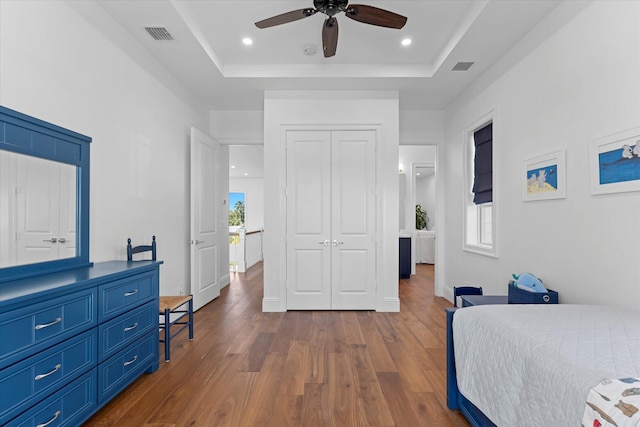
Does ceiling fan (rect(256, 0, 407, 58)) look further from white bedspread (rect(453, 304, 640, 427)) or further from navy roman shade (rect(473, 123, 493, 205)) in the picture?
→ white bedspread (rect(453, 304, 640, 427))

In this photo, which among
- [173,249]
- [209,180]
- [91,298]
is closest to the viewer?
[91,298]

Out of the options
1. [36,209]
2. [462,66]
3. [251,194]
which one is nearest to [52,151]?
[36,209]

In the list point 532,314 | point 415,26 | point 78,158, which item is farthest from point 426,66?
point 78,158

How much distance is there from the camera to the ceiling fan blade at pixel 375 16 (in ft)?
7.44

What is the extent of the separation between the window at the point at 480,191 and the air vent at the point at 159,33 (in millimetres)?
3296

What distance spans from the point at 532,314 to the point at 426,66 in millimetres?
3014

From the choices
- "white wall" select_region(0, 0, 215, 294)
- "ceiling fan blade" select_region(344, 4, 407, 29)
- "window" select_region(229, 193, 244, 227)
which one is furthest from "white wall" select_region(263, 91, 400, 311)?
"window" select_region(229, 193, 244, 227)

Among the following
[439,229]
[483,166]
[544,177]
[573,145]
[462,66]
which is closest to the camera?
[573,145]

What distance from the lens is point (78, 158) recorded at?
7.34 feet

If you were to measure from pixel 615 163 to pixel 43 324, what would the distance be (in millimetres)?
3221

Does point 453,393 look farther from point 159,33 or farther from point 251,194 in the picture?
point 251,194

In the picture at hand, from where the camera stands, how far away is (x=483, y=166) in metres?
3.71

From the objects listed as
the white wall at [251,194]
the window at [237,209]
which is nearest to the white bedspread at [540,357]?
the white wall at [251,194]

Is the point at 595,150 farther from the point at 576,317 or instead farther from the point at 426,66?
the point at 426,66
